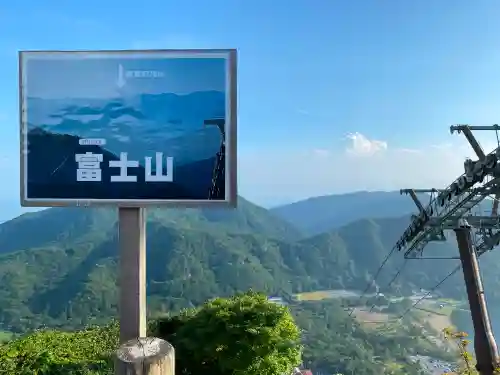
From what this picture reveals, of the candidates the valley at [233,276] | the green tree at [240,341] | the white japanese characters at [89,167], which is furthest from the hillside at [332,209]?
the white japanese characters at [89,167]

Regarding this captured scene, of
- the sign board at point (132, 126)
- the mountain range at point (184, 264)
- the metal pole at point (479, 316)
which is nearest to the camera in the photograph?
the metal pole at point (479, 316)

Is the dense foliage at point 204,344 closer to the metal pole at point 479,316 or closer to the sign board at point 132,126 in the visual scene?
the sign board at point 132,126

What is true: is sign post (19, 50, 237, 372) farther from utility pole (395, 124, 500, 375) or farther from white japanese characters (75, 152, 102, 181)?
utility pole (395, 124, 500, 375)

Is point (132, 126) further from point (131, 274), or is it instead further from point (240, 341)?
point (240, 341)

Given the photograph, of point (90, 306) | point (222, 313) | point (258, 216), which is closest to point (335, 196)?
point (258, 216)

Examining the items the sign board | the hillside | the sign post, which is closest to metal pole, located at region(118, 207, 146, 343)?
the sign post

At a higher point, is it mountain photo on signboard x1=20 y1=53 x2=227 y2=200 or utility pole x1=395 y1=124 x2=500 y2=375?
mountain photo on signboard x1=20 y1=53 x2=227 y2=200

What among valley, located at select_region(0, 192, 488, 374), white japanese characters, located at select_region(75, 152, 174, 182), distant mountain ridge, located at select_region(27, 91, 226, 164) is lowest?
valley, located at select_region(0, 192, 488, 374)
